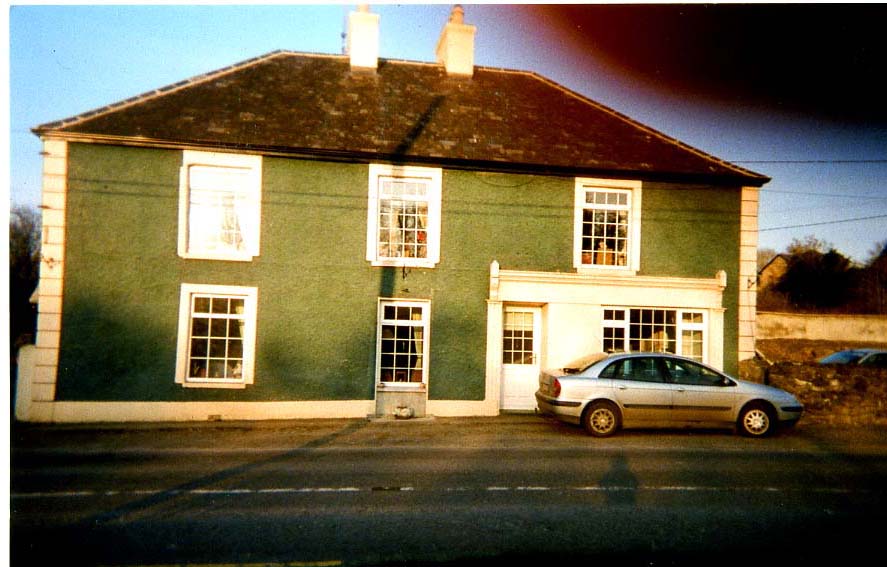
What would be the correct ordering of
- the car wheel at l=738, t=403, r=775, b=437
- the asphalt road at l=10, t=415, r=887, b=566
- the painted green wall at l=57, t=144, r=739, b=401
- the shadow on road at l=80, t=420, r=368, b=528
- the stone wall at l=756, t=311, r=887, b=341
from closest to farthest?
the asphalt road at l=10, t=415, r=887, b=566, the shadow on road at l=80, t=420, r=368, b=528, the car wheel at l=738, t=403, r=775, b=437, the painted green wall at l=57, t=144, r=739, b=401, the stone wall at l=756, t=311, r=887, b=341

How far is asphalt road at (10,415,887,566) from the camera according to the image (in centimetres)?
545

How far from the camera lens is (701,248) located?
14.2 metres

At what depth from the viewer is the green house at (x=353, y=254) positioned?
40.8 ft

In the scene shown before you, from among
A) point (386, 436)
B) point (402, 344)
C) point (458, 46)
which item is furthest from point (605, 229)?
point (386, 436)

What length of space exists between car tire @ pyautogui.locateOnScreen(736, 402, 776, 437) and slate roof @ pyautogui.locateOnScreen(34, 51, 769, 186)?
18.7 ft

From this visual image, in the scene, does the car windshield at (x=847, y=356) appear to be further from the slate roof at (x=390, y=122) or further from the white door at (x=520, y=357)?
the white door at (x=520, y=357)

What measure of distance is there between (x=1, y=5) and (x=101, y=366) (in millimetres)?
7804

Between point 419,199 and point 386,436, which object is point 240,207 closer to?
point 419,199

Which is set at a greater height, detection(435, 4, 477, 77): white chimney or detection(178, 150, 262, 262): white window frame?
detection(435, 4, 477, 77): white chimney

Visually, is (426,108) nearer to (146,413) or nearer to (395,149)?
(395,149)

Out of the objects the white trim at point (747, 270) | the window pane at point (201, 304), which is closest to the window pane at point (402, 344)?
the window pane at point (201, 304)

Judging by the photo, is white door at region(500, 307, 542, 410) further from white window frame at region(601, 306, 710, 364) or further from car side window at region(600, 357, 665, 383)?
car side window at region(600, 357, 665, 383)

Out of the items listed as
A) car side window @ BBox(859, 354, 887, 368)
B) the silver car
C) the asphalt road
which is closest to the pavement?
the asphalt road

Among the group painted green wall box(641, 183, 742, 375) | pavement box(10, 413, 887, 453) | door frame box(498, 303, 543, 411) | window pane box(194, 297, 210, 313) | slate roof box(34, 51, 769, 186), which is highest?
slate roof box(34, 51, 769, 186)
